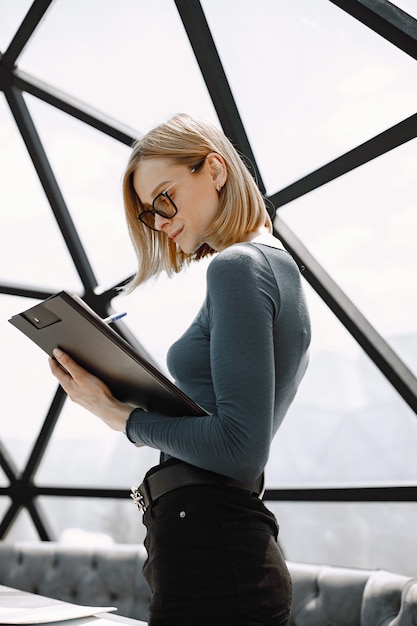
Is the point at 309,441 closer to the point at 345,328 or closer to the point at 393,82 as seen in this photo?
the point at 345,328

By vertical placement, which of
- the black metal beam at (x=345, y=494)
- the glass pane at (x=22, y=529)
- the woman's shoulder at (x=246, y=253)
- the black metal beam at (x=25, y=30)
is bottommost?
the woman's shoulder at (x=246, y=253)

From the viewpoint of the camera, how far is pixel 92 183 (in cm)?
581

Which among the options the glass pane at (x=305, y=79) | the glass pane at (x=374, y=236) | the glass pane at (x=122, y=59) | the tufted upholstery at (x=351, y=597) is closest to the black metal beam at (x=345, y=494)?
the tufted upholstery at (x=351, y=597)

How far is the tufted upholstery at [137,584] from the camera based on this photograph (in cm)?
370

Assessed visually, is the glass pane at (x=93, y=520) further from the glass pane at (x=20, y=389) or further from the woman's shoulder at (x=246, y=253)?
the woman's shoulder at (x=246, y=253)

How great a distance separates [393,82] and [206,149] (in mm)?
2332

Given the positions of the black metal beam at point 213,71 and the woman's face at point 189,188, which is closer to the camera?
the woman's face at point 189,188

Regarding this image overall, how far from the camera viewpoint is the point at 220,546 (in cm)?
154

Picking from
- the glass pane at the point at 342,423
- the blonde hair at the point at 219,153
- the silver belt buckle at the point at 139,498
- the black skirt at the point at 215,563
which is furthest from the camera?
the glass pane at the point at 342,423

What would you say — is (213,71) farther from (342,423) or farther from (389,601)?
(389,601)

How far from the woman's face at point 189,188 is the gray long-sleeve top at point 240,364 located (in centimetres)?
29

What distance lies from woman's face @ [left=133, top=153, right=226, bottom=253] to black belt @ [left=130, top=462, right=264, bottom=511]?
2.18 ft

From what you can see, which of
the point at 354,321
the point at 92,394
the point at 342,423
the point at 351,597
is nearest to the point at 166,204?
the point at 92,394

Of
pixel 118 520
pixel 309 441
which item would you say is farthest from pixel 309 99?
pixel 118 520
